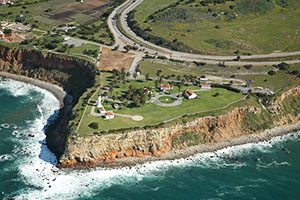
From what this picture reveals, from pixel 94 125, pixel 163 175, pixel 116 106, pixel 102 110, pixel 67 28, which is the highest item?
pixel 94 125

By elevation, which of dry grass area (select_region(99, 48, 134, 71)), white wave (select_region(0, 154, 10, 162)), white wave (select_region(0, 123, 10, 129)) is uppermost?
dry grass area (select_region(99, 48, 134, 71))

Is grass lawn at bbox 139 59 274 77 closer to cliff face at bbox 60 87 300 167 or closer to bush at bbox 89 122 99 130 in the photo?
cliff face at bbox 60 87 300 167

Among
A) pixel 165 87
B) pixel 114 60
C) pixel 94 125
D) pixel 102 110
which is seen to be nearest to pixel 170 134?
pixel 102 110

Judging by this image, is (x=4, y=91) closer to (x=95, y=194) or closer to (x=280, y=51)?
(x=95, y=194)

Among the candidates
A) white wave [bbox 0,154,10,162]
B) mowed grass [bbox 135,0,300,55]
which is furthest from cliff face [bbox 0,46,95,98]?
mowed grass [bbox 135,0,300,55]

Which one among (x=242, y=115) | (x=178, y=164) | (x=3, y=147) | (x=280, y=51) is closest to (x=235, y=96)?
(x=242, y=115)

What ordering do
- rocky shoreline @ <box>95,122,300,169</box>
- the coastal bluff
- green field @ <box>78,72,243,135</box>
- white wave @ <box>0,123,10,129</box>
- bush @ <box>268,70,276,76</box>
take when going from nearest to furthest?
1. the coastal bluff
2. rocky shoreline @ <box>95,122,300,169</box>
3. green field @ <box>78,72,243,135</box>
4. white wave @ <box>0,123,10,129</box>
5. bush @ <box>268,70,276,76</box>

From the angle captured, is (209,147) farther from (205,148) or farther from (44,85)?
(44,85)
